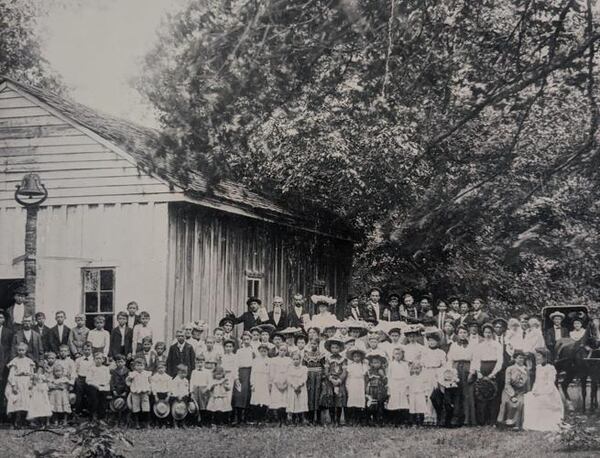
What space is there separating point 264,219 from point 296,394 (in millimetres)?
2646

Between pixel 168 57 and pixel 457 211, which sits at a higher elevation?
pixel 168 57

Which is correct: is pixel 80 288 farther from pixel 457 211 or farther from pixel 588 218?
pixel 588 218

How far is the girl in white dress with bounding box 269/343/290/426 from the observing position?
25.5 feet

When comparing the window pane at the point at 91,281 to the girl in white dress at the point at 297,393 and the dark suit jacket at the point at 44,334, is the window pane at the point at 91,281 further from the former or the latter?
the girl in white dress at the point at 297,393

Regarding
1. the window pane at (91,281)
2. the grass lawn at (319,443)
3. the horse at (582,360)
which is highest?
the window pane at (91,281)

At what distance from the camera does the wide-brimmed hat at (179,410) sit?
7.60 metres

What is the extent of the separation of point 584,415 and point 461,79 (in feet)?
10.1

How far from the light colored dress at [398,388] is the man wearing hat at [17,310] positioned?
3.45m

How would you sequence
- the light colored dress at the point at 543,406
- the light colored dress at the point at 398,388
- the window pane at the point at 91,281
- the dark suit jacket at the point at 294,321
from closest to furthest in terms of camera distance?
the light colored dress at the point at 543,406 < the light colored dress at the point at 398,388 < the window pane at the point at 91,281 < the dark suit jacket at the point at 294,321

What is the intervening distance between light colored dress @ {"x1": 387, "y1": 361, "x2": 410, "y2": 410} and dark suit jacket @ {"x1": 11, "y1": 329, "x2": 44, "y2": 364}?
10.5 ft

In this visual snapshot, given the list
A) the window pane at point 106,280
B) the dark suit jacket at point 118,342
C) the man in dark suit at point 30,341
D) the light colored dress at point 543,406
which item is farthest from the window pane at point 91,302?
the light colored dress at point 543,406

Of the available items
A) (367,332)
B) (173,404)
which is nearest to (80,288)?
(173,404)

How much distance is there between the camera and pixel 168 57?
5.84 m

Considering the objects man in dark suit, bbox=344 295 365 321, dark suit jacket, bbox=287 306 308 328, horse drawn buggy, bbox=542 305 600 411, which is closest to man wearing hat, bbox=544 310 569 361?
horse drawn buggy, bbox=542 305 600 411
